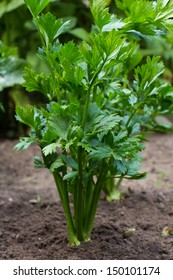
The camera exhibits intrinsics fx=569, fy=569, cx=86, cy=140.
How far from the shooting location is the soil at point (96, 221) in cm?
252

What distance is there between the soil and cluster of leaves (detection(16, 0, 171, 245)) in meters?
0.12

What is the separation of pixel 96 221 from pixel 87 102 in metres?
0.84

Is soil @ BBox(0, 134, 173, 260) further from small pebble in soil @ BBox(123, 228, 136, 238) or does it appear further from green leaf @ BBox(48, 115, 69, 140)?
green leaf @ BBox(48, 115, 69, 140)

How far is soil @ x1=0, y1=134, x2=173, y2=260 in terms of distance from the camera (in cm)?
252

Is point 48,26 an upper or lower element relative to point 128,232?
upper

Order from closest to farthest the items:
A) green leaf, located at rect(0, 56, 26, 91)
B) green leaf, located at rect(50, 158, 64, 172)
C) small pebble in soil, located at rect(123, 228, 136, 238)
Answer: green leaf, located at rect(50, 158, 64, 172) → small pebble in soil, located at rect(123, 228, 136, 238) → green leaf, located at rect(0, 56, 26, 91)

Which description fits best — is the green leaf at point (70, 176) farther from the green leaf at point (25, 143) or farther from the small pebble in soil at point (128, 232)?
the small pebble in soil at point (128, 232)

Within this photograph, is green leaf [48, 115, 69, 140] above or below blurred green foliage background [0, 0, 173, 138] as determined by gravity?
above

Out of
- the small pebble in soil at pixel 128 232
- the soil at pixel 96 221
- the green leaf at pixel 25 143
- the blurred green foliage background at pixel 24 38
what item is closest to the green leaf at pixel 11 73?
the soil at pixel 96 221

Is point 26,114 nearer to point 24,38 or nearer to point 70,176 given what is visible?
point 70,176

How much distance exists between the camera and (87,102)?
7.26ft

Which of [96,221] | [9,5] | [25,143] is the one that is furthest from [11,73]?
[25,143]

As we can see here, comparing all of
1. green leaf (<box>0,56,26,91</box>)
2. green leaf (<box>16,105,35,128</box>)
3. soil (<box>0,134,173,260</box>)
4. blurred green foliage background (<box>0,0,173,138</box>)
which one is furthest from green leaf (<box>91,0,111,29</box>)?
blurred green foliage background (<box>0,0,173,138</box>)
